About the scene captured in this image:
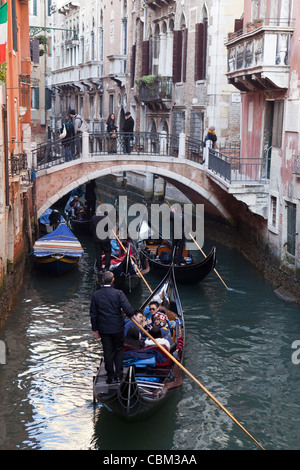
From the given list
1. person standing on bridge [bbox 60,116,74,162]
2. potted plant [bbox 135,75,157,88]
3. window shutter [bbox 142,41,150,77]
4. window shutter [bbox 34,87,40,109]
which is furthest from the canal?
window shutter [bbox 34,87,40,109]

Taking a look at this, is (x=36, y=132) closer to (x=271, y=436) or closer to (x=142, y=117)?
(x=142, y=117)

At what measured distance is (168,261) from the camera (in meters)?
12.9

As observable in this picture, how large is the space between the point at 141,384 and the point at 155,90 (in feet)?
45.5

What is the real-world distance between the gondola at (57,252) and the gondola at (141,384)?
5252 millimetres

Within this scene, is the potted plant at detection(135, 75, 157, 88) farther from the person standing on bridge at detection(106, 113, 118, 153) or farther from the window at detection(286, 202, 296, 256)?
the window at detection(286, 202, 296, 256)

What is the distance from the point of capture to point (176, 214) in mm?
12484

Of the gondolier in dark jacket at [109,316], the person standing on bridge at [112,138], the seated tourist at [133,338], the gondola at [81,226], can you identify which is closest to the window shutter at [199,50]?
the person standing on bridge at [112,138]

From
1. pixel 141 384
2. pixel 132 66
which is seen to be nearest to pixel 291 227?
pixel 141 384

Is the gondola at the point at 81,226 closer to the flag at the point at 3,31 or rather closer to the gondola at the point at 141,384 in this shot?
the flag at the point at 3,31

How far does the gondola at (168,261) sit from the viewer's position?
12.1 meters

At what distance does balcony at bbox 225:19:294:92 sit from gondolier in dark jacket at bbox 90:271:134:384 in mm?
Answer: 5874

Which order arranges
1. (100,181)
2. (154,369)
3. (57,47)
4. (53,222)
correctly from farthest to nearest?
(57,47) → (100,181) → (53,222) → (154,369)

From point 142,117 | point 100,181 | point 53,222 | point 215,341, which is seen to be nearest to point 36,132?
point 100,181
